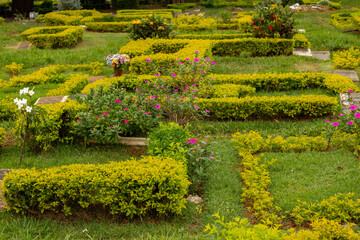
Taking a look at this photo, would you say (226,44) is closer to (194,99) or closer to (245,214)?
(194,99)

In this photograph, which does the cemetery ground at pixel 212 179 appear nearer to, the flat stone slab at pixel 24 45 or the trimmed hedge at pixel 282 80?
the trimmed hedge at pixel 282 80

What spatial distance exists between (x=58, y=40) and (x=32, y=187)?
1067 cm

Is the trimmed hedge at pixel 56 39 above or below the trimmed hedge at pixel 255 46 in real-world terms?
above

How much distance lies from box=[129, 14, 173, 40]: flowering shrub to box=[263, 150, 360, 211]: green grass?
7568 millimetres

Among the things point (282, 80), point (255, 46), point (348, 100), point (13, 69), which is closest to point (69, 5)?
point (13, 69)

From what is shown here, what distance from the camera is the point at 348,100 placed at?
7.88 m

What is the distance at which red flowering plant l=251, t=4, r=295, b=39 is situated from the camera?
40.7 feet

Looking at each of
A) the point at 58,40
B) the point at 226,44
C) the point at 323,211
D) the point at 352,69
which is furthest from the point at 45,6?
the point at 323,211

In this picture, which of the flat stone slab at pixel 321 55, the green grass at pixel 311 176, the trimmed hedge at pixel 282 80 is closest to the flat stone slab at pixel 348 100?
the trimmed hedge at pixel 282 80

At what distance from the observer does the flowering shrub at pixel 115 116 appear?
6.40 metres

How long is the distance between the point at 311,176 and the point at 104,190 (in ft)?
10.1

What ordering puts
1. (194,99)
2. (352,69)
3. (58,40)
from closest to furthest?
(194,99), (352,69), (58,40)

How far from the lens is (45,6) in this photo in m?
25.1

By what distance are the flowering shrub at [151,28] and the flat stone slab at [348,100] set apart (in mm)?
6398
